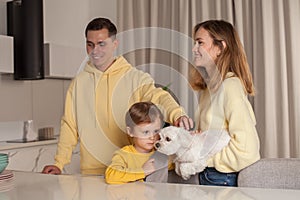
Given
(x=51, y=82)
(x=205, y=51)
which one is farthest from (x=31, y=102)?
(x=205, y=51)

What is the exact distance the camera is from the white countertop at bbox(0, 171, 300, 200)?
0.90 m

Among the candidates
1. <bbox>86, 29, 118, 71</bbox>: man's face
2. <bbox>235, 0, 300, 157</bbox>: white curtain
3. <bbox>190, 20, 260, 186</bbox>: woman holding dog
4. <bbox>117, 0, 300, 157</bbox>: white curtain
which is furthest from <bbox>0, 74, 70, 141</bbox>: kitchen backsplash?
<bbox>190, 20, 260, 186</bbox>: woman holding dog

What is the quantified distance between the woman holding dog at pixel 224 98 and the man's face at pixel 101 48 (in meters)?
0.29

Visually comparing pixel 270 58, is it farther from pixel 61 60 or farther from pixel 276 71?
pixel 61 60

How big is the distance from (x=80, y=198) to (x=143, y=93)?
563 mm

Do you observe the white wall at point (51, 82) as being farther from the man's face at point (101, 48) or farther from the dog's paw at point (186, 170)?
the dog's paw at point (186, 170)

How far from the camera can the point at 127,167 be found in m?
1.14

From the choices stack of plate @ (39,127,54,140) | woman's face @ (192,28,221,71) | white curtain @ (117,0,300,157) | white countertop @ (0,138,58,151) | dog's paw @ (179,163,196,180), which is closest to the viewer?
dog's paw @ (179,163,196,180)

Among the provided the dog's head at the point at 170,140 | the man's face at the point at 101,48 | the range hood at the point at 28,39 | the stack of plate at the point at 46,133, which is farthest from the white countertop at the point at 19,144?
the dog's head at the point at 170,140

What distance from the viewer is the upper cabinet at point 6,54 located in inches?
Result: 103

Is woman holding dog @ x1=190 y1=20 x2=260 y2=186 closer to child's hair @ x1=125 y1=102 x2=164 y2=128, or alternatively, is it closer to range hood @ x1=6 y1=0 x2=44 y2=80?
child's hair @ x1=125 y1=102 x2=164 y2=128

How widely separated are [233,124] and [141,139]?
0.89 feet

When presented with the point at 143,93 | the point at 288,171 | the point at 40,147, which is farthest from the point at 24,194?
the point at 40,147

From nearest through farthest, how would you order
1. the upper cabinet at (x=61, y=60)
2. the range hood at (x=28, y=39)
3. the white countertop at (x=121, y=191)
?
the white countertop at (x=121, y=191), the range hood at (x=28, y=39), the upper cabinet at (x=61, y=60)
